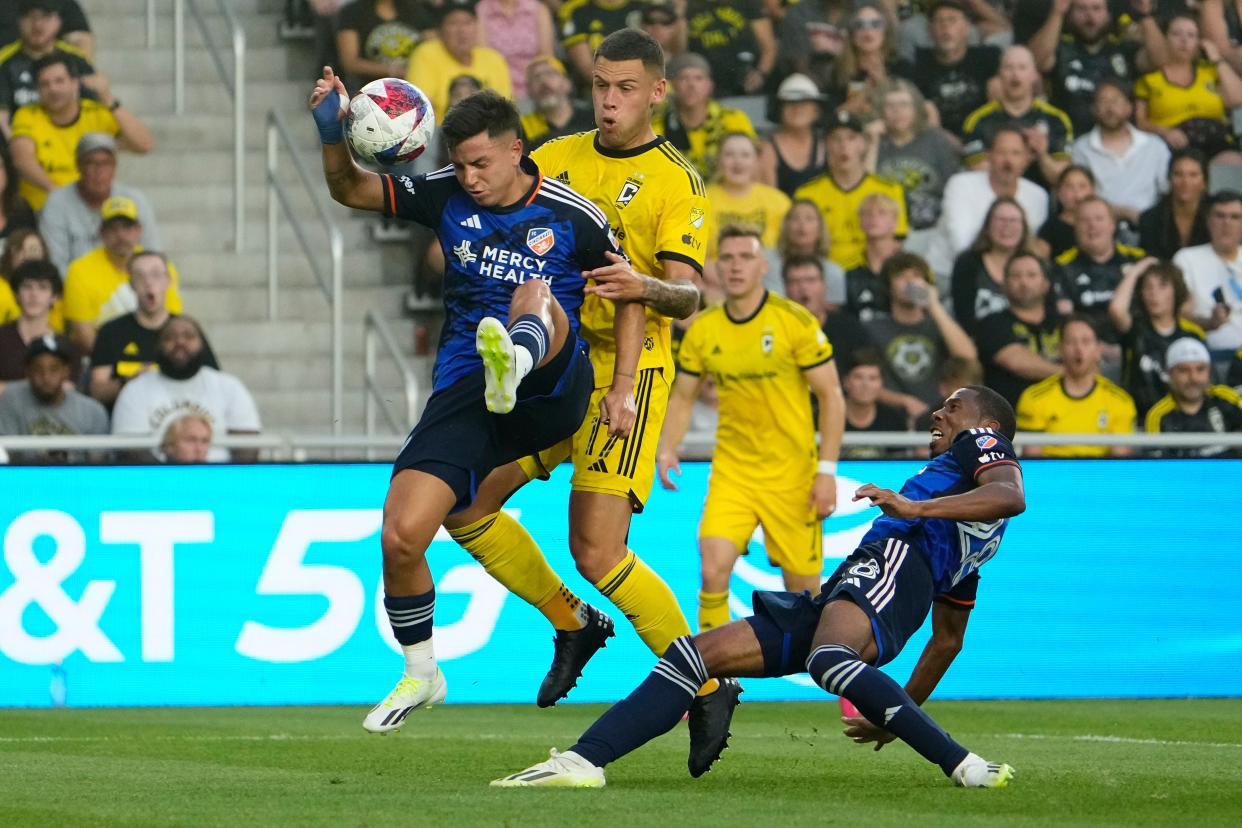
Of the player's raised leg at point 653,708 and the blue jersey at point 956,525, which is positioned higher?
the blue jersey at point 956,525

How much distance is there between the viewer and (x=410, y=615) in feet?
23.1

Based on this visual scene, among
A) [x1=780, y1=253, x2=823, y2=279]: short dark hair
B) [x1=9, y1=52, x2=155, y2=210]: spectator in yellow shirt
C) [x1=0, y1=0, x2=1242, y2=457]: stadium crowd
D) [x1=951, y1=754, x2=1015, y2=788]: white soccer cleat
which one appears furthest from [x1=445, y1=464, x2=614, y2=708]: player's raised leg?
[x1=9, y1=52, x2=155, y2=210]: spectator in yellow shirt

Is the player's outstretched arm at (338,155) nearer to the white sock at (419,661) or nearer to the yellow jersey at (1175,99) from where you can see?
the white sock at (419,661)

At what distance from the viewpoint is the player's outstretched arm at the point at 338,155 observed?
694 centimetres

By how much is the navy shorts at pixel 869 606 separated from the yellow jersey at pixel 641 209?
4.47 ft

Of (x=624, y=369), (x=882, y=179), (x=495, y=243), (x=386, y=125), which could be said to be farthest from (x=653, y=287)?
(x=882, y=179)

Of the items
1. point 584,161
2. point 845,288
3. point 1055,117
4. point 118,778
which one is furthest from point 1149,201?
point 118,778

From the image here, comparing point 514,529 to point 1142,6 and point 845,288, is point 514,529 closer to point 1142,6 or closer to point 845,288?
point 845,288

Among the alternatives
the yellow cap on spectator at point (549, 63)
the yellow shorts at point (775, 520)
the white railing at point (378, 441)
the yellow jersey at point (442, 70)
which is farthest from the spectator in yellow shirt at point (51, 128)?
the yellow shorts at point (775, 520)

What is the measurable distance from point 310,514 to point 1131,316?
6.50 metres

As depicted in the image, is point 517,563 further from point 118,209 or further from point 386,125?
point 118,209

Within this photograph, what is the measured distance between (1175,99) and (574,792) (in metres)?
11.5

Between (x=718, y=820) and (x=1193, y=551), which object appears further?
(x=1193, y=551)

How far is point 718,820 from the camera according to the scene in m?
5.58
